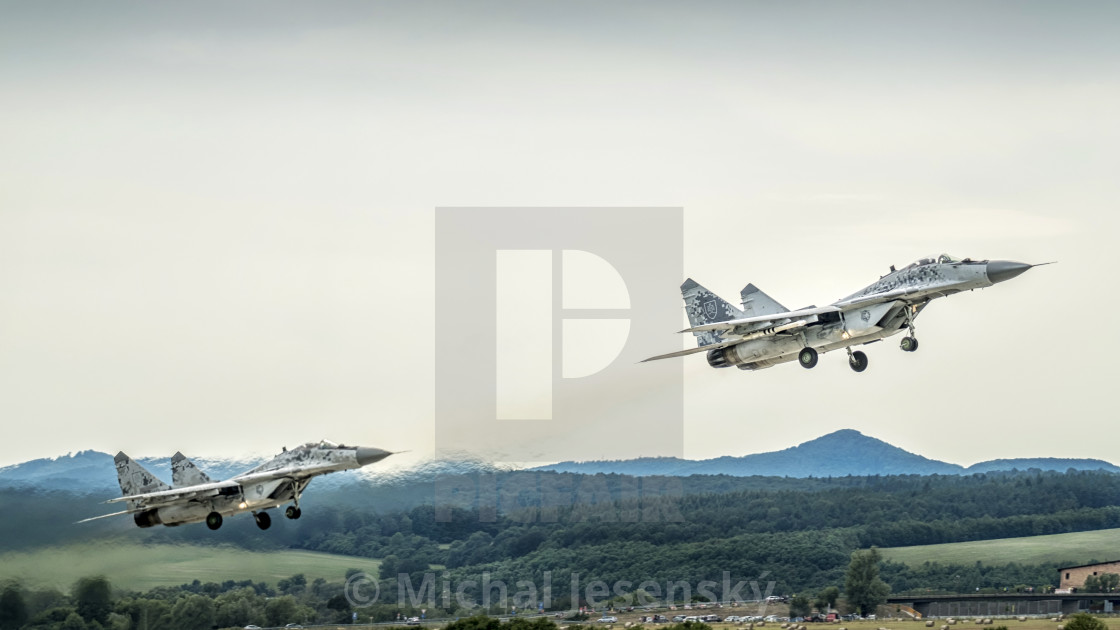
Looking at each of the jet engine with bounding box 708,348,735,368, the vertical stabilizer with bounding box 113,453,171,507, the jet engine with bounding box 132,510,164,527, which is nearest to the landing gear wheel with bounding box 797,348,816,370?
the jet engine with bounding box 708,348,735,368

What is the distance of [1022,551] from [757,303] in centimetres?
6148

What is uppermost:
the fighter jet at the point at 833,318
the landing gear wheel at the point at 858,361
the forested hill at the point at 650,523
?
the fighter jet at the point at 833,318

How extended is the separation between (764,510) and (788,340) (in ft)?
161

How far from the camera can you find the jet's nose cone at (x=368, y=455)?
59.1 meters

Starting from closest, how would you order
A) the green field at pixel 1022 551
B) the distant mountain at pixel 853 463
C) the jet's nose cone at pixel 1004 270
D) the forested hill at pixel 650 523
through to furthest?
the jet's nose cone at pixel 1004 270 → the forested hill at pixel 650 523 → the green field at pixel 1022 551 → the distant mountain at pixel 853 463

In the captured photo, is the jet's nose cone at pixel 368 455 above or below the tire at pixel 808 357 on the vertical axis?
below

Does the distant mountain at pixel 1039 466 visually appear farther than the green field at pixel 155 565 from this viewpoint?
Yes

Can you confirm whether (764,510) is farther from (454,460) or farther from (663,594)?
(454,460)

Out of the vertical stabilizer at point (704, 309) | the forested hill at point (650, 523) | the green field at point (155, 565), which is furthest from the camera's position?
the forested hill at point (650, 523)

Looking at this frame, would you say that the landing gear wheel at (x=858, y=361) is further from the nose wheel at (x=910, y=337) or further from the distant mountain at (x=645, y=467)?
the distant mountain at (x=645, y=467)

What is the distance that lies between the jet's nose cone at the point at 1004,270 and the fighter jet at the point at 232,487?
85.5 ft

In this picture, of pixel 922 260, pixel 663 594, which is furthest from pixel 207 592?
pixel 922 260

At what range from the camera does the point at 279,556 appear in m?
72.1

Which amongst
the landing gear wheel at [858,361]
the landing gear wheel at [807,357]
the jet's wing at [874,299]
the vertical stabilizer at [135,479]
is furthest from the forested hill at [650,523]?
the jet's wing at [874,299]
